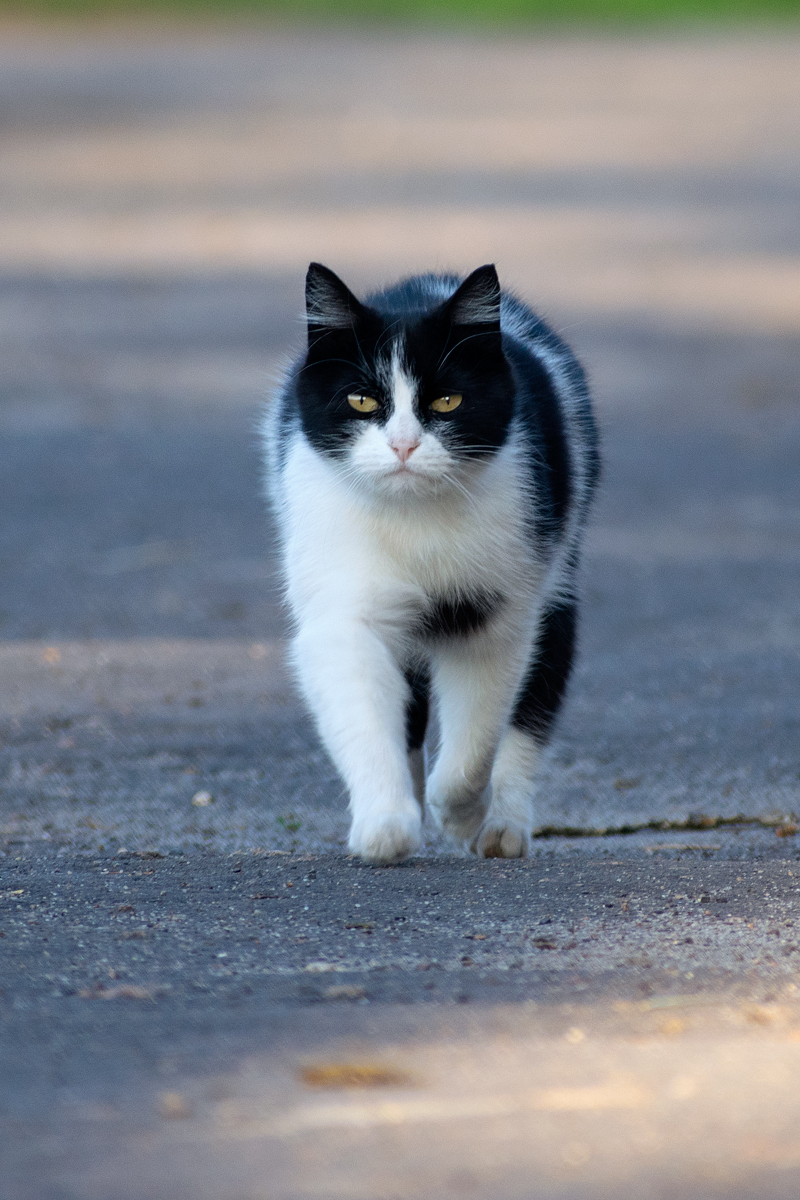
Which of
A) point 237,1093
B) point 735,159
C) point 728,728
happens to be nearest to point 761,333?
point 735,159

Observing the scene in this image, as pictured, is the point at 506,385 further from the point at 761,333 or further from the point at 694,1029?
the point at 761,333

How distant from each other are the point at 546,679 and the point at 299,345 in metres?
2.71

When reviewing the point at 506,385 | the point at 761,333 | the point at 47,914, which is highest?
the point at 506,385

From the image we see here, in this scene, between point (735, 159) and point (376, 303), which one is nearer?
point (376, 303)

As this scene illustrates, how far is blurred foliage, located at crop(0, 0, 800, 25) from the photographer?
95.2ft

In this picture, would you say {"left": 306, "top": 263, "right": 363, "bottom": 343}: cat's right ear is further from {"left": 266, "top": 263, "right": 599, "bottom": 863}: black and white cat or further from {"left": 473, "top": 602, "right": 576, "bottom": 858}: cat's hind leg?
{"left": 473, "top": 602, "right": 576, "bottom": 858}: cat's hind leg

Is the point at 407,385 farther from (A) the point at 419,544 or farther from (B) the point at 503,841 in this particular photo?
(B) the point at 503,841

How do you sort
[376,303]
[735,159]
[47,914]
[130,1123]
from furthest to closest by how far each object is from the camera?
[735,159] < [376,303] < [47,914] < [130,1123]

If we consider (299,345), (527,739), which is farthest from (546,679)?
(299,345)

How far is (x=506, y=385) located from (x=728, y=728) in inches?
68.5

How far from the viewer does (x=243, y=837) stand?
4.30 meters

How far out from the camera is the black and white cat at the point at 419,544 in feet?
12.3

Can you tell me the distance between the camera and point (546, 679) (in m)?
4.31

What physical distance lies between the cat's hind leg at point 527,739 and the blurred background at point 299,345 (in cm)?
36
